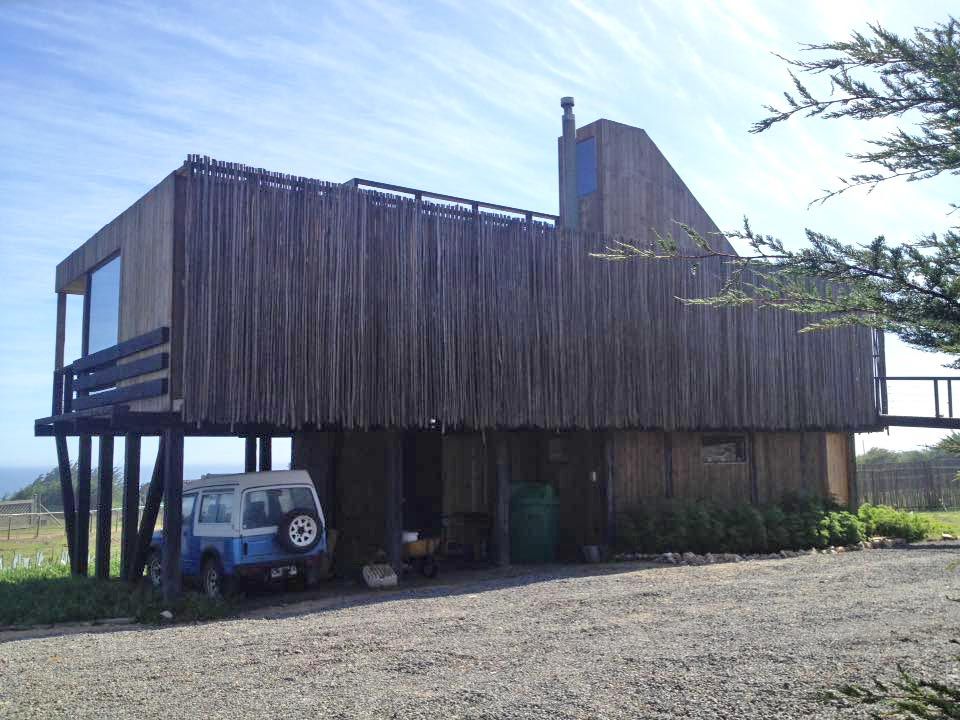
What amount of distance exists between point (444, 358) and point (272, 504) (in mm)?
3910

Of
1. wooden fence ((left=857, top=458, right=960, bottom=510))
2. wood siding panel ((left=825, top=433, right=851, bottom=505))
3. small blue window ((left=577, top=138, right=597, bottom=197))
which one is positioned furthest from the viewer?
wooden fence ((left=857, top=458, right=960, bottom=510))

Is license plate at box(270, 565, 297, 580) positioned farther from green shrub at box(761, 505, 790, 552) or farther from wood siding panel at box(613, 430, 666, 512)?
green shrub at box(761, 505, 790, 552)

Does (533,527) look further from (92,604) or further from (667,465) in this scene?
(92,604)

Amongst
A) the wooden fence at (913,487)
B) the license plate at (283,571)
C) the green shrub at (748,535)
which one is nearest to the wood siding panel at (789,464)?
the green shrub at (748,535)

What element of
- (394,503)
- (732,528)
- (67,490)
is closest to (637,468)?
(732,528)

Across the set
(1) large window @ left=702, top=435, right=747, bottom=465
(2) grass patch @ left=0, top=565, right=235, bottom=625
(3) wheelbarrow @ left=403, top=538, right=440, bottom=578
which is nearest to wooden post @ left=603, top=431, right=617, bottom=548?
(1) large window @ left=702, top=435, right=747, bottom=465

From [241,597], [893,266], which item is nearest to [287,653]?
[241,597]

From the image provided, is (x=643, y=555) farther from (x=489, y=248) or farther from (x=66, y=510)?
(x=66, y=510)

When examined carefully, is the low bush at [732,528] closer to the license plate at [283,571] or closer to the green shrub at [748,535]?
the green shrub at [748,535]

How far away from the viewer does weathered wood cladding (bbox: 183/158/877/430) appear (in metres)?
14.0

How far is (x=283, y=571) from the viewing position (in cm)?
1379

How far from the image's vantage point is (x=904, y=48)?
4.15 metres

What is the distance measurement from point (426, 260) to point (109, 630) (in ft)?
25.8

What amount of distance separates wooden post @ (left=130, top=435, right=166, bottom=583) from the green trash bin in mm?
6569
